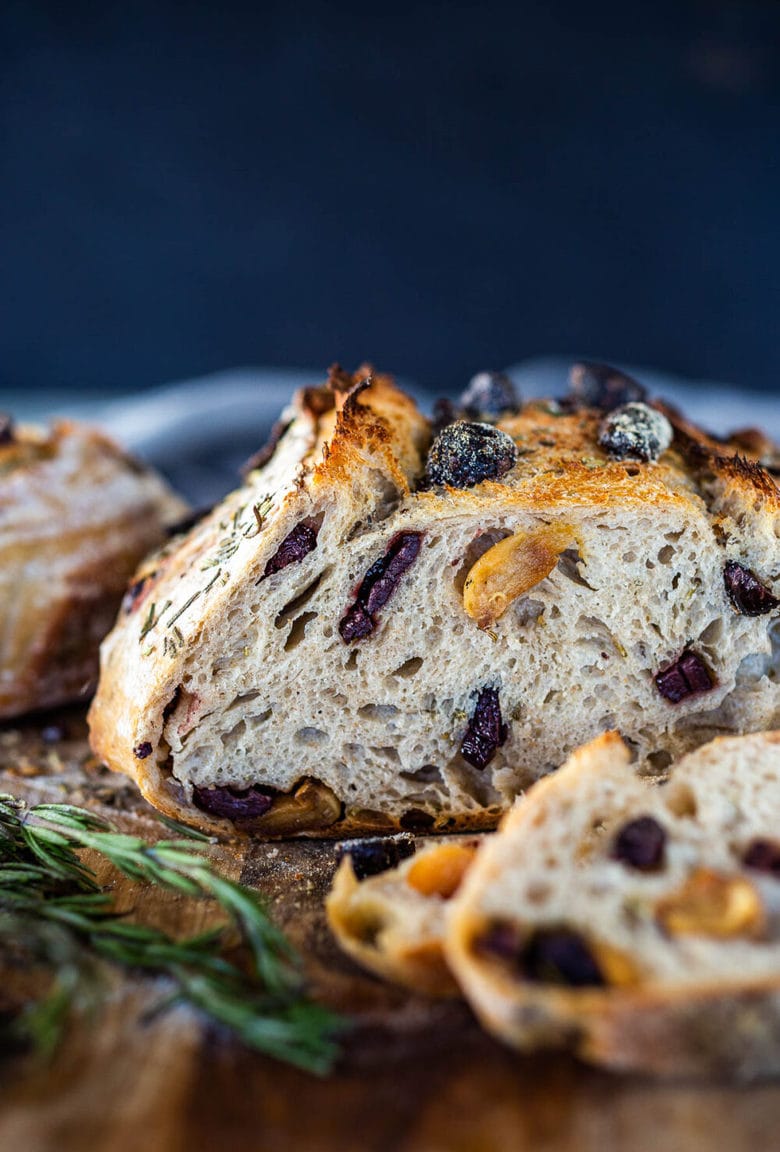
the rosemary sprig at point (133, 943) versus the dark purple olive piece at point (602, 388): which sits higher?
the dark purple olive piece at point (602, 388)

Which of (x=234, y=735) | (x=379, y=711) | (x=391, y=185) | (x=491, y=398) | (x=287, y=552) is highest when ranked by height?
(x=391, y=185)

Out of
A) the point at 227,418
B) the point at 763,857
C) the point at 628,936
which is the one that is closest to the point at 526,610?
the point at 763,857

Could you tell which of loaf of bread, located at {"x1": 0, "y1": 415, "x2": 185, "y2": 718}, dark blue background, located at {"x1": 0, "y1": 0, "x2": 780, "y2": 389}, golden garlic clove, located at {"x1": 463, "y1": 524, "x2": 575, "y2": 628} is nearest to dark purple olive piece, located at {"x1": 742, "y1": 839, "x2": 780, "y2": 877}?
golden garlic clove, located at {"x1": 463, "y1": 524, "x2": 575, "y2": 628}

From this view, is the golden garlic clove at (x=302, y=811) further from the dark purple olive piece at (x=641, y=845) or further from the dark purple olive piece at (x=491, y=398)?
the dark purple olive piece at (x=491, y=398)

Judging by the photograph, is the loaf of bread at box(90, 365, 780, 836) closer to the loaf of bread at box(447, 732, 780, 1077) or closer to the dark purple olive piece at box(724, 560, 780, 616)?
the dark purple olive piece at box(724, 560, 780, 616)

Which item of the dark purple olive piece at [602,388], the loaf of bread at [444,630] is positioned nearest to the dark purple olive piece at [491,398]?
the dark purple olive piece at [602,388]

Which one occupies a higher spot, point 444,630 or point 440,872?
point 444,630

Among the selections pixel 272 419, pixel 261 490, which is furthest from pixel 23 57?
pixel 261 490

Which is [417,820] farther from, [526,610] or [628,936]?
[628,936]
